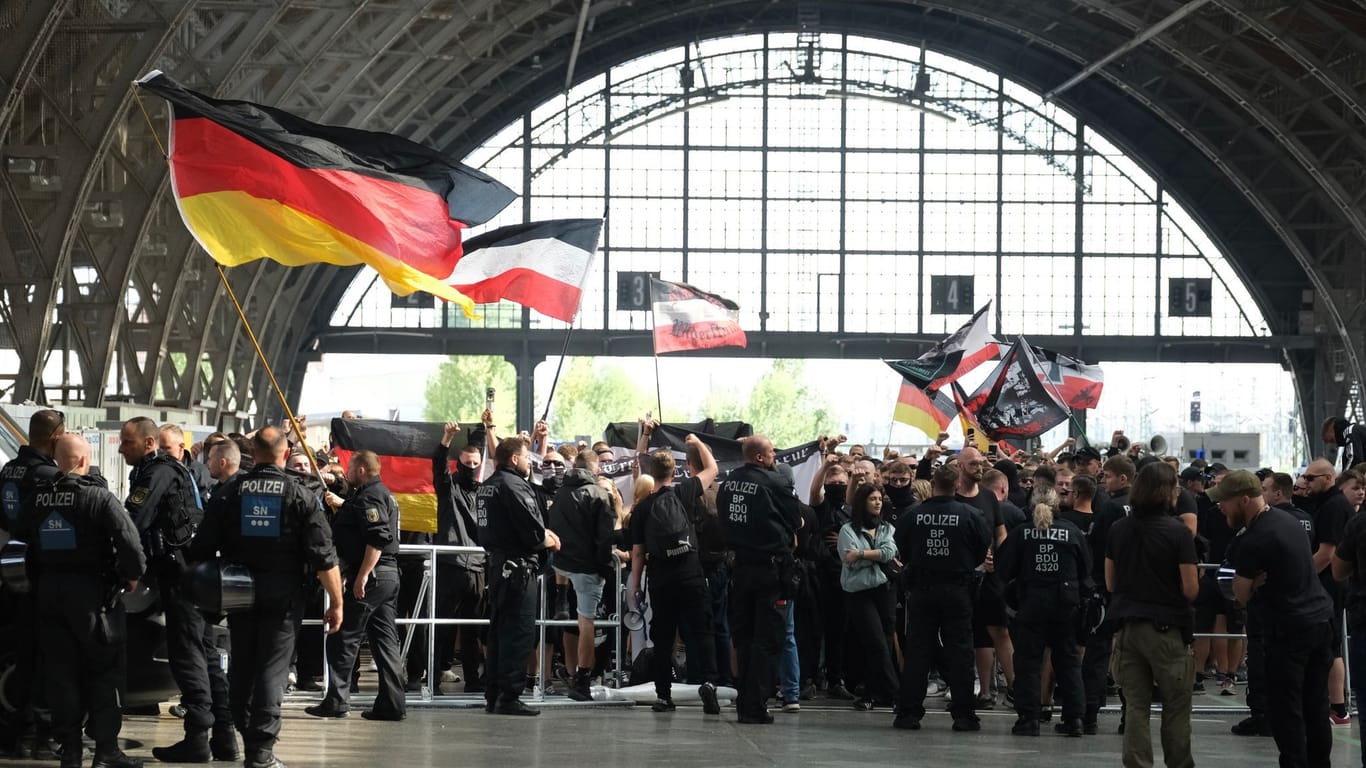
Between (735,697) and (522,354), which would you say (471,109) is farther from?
(735,697)

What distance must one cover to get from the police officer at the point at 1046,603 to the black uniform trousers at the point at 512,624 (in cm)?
338

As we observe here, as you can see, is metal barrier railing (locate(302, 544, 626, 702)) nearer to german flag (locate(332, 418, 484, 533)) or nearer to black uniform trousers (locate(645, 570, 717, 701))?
german flag (locate(332, 418, 484, 533))

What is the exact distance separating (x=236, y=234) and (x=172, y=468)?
2929mm

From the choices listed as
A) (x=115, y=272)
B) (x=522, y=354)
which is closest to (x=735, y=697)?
(x=115, y=272)

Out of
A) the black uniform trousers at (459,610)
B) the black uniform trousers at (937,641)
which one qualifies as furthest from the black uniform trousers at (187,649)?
the black uniform trousers at (937,641)

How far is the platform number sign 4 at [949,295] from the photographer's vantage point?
48094 millimetres

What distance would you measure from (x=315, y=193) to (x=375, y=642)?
3.40m

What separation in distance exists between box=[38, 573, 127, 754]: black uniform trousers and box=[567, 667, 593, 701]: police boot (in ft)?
15.3

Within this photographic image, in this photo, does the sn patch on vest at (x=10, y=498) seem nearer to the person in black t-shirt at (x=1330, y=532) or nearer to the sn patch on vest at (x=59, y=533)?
the sn patch on vest at (x=59, y=533)

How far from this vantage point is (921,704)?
12773mm

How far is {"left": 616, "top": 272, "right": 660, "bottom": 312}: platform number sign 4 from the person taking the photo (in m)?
46.9

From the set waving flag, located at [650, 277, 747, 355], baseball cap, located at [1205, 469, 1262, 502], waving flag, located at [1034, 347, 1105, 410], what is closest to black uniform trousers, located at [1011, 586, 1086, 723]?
baseball cap, located at [1205, 469, 1262, 502]

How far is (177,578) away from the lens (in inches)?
411

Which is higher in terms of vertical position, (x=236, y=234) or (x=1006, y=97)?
(x=1006, y=97)
